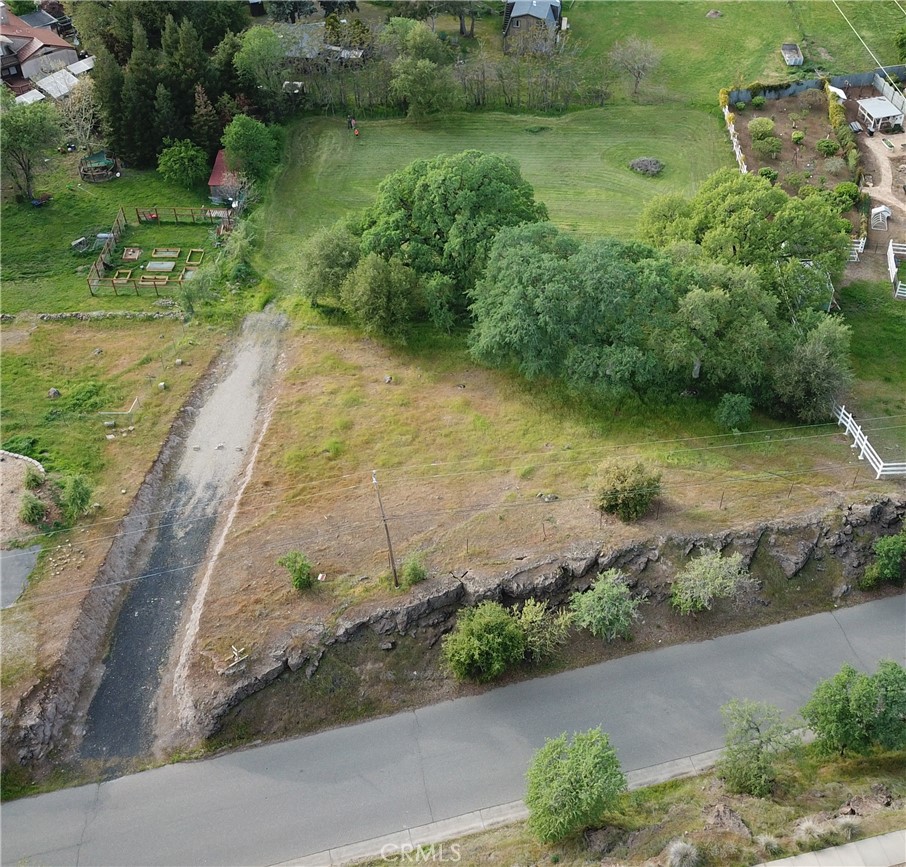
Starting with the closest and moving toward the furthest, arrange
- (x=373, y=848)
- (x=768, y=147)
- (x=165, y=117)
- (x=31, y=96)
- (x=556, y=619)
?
(x=373, y=848) → (x=556, y=619) → (x=165, y=117) → (x=768, y=147) → (x=31, y=96)

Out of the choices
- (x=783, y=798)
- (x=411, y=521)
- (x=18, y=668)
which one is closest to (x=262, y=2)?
(x=411, y=521)

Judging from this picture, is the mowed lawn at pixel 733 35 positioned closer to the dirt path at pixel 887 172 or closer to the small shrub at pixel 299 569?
the dirt path at pixel 887 172

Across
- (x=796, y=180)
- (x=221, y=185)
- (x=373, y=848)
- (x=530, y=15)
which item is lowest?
(x=373, y=848)

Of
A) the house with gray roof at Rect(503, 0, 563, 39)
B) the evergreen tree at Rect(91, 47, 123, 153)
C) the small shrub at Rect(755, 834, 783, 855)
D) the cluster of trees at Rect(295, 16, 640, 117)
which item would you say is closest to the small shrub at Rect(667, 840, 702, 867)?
the small shrub at Rect(755, 834, 783, 855)

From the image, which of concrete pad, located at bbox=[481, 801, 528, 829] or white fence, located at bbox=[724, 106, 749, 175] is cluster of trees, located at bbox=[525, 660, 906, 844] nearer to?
concrete pad, located at bbox=[481, 801, 528, 829]

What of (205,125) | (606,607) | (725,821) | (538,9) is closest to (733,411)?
(606,607)

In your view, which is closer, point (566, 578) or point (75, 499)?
point (566, 578)

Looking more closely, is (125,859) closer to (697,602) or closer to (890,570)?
(697,602)

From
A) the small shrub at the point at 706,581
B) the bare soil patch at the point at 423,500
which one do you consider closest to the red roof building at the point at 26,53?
the bare soil patch at the point at 423,500

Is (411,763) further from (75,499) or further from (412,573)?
(75,499)
